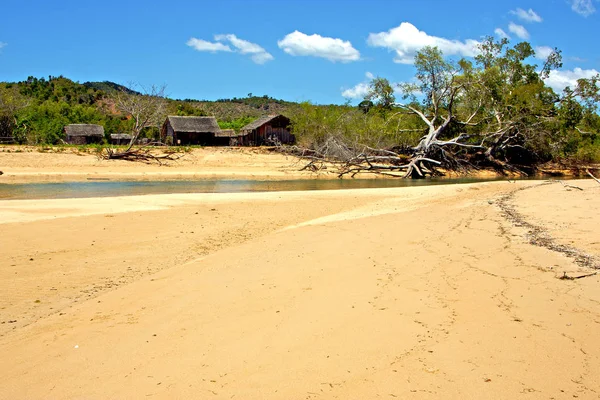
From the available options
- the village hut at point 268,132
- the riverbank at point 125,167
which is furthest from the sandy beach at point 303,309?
the village hut at point 268,132

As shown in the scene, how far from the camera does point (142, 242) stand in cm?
955

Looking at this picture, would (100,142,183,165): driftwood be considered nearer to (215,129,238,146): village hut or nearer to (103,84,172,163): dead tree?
(103,84,172,163): dead tree

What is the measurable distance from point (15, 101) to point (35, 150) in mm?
17529

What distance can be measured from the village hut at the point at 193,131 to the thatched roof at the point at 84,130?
6930mm

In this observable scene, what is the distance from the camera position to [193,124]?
165 feet

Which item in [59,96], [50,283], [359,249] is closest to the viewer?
[50,283]

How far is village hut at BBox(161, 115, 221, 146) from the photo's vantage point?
4991 cm

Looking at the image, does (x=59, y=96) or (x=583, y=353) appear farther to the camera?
(x=59, y=96)

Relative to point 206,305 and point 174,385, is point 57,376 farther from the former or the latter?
point 206,305

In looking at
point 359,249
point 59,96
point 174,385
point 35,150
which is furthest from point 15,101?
point 174,385

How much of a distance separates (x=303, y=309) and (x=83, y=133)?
4982 centimetres

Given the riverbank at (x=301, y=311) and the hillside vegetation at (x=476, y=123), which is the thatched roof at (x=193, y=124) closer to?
the hillside vegetation at (x=476, y=123)

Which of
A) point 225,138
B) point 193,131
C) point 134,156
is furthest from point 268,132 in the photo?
point 134,156

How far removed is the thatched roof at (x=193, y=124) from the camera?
163 feet
